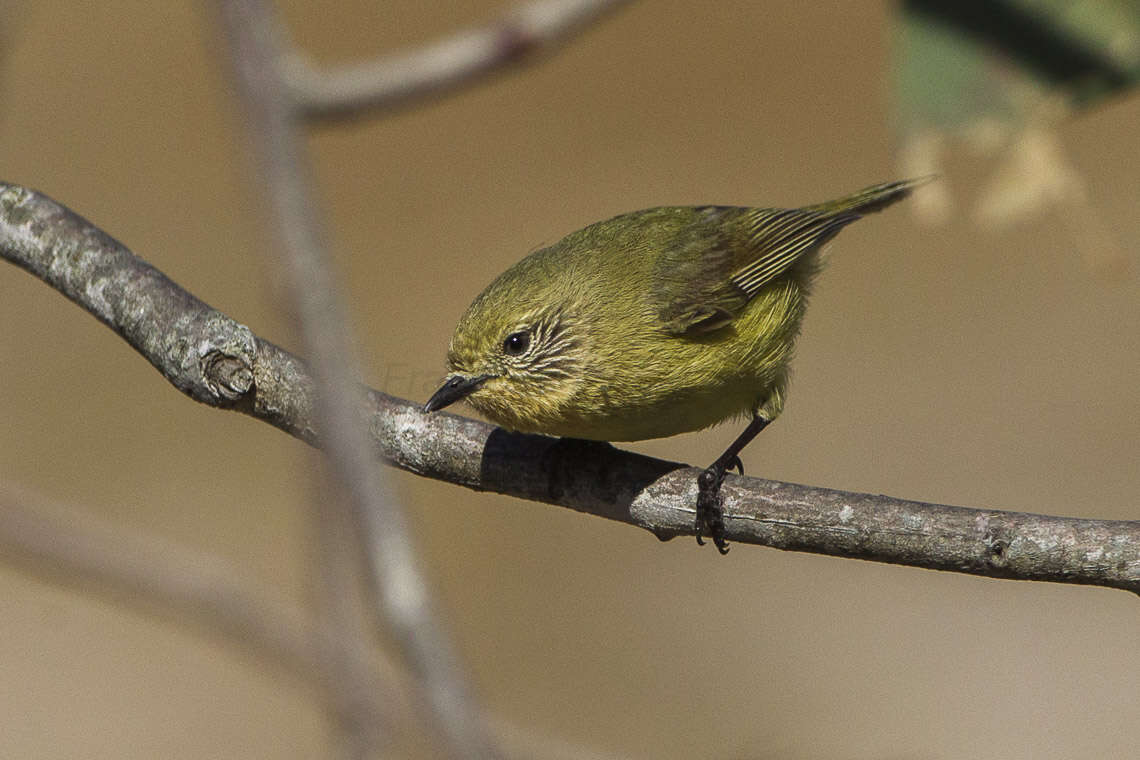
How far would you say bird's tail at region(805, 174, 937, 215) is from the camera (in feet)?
17.2

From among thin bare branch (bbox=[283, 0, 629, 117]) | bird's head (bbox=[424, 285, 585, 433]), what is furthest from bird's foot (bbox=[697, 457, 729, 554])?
thin bare branch (bbox=[283, 0, 629, 117])

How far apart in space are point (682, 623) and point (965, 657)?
1.74 m

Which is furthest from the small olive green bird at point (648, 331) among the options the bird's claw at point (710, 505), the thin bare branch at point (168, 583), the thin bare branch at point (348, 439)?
the thin bare branch at point (348, 439)

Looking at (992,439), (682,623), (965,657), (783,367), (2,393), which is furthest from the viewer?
(2,393)

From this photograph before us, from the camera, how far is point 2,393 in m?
9.38

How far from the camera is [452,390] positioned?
3990 mm

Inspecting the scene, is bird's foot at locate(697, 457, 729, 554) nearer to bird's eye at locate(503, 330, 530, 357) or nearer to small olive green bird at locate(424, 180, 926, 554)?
small olive green bird at locate(424, 180, 926, 554)

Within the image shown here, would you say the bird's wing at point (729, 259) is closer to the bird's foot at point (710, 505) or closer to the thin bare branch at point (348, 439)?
the bird's foot at point (710, 505)

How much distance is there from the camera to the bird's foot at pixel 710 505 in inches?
137

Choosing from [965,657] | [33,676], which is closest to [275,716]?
[33,676]

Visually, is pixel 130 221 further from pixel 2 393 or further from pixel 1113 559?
pixel 1113 559

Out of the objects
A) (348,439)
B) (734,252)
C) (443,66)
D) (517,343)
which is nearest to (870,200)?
(734,252)

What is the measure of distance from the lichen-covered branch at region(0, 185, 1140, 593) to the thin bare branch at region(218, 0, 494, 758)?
171 centimetres

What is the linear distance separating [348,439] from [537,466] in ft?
9.32
